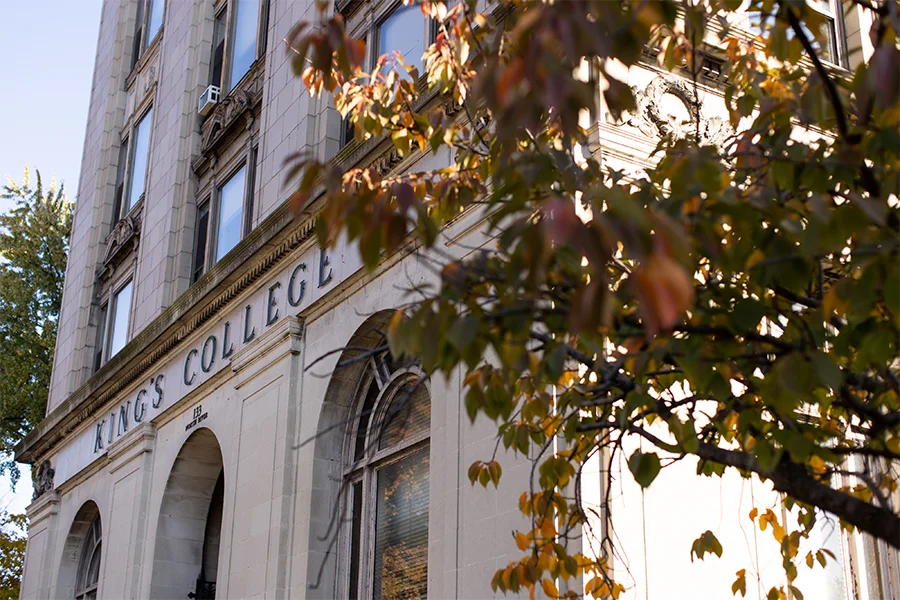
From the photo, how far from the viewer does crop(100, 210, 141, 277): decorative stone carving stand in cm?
2595

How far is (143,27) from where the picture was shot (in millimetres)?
29703

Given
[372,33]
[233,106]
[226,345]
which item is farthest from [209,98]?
[226,345]

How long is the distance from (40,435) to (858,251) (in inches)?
997

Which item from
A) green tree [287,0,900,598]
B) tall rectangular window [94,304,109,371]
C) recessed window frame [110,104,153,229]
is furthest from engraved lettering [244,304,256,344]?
green tree [287,0,900,598]

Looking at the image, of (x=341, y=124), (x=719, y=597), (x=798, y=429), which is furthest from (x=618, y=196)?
(x=341, y=124)

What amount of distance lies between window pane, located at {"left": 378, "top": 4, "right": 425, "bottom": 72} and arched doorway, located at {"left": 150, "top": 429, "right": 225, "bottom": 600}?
711 cm

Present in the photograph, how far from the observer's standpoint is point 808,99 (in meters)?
6.31

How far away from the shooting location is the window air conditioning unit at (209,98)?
22.8 metres

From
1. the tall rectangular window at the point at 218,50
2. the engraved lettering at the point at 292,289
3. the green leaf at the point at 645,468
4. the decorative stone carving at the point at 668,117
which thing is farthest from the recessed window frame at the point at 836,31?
the tall rectangular window at the point at 218,50

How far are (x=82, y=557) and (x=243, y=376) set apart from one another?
31.3 ft

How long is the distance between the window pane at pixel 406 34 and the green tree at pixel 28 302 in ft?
71.4

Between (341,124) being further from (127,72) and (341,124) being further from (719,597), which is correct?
(127,72)

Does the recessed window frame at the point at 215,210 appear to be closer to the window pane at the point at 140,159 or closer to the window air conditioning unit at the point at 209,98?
the window air conditioning unit at the point at 209,98

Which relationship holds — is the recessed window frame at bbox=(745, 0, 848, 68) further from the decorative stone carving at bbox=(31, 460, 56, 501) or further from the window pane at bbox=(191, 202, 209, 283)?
the decorative stone carving at bbox=(31, 460, 56, 501)
